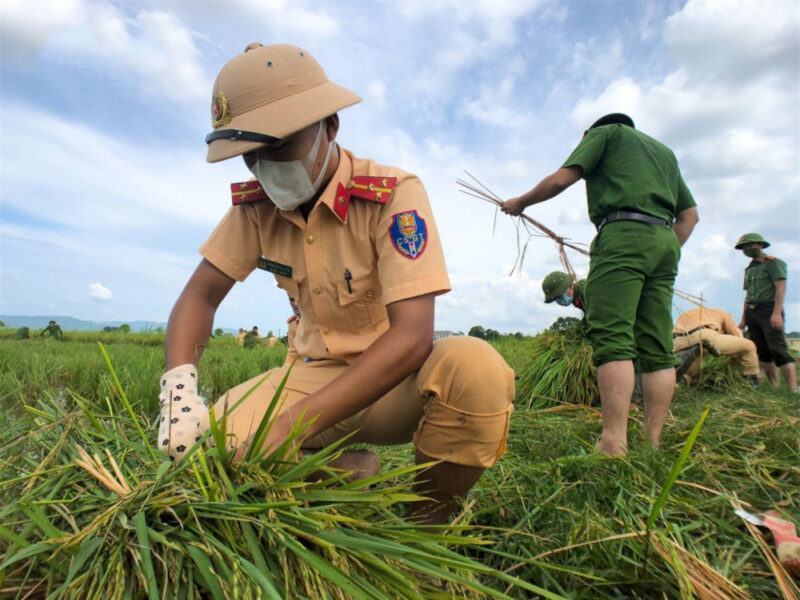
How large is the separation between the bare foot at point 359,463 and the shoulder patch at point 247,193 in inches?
36.2

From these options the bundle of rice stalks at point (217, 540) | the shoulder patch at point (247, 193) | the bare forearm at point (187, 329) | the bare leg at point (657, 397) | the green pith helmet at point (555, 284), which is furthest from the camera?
the green pith helmet at point (555, 284)

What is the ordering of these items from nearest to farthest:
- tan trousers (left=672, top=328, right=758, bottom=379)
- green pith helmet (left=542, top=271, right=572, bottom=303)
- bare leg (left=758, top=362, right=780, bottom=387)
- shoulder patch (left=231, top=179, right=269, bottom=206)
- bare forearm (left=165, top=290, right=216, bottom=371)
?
bare forearm (left=165, top=290, right=216, bottom=371), shoulder patch (left=231, top=179, right=269, bottom=206), green pith helmet (left=542, top=271, right=572, bottom=303), tan trousers (left=672, top=328, right=758, bottom=379), bare leg (left=758, top=362, right=780, bottom=387)

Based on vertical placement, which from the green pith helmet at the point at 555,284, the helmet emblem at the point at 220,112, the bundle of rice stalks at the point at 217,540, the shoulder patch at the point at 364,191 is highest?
the helmet emblem at the point at 220,112

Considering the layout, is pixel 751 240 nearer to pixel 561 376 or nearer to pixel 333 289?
pixel 561 376

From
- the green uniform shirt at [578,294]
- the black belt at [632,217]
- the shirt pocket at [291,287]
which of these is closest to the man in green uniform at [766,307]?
the green uniform shirt at [578,294]

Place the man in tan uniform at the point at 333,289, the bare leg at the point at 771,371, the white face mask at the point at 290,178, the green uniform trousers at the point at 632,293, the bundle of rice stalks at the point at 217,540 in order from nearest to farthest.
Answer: the bundle of rice stalks at the point at 217,540
the man in tan uniform at the point at 333,289
the white face mask at the point at 290,178
the green uniform trousers at the point at 632,293
the bare leg at the point at 771,371

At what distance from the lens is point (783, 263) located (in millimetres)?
6367

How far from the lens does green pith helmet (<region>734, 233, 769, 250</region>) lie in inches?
259

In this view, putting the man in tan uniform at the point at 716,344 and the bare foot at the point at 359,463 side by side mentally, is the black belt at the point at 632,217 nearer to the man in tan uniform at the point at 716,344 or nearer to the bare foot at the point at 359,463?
the bare foot at the point at 359,463

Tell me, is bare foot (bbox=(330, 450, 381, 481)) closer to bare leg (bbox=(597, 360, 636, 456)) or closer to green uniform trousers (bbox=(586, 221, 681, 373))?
bare leg (bbox=(597, 360, 636, 456))

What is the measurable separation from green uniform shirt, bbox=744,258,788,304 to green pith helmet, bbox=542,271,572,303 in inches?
131

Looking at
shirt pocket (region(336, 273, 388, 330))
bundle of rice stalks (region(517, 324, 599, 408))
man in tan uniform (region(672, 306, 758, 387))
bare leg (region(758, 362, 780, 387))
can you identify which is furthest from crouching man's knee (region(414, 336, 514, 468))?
bare leg (region(758, 362, 780, 387))

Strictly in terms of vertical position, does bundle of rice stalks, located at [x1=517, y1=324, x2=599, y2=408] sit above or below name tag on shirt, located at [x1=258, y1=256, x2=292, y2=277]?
below

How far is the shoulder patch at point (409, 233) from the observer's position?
1.59 metres
